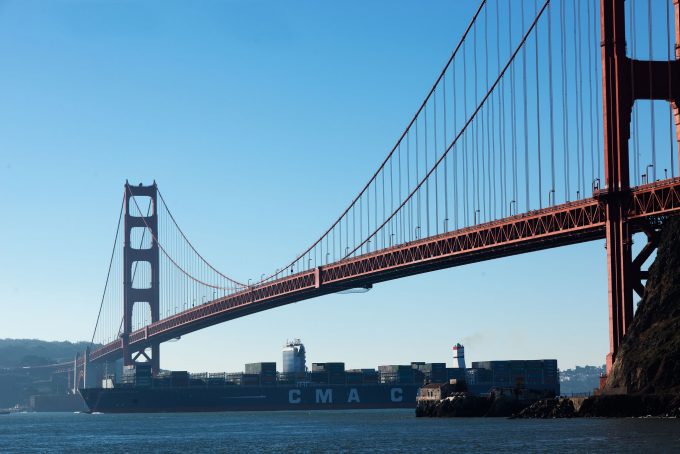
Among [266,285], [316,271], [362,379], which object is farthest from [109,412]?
[316,271]

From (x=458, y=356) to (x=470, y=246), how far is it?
68.7m

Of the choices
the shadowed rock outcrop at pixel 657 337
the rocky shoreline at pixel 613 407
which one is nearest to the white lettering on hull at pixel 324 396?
the rocky shoreline at pixel 613 407

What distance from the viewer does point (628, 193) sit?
67500mm

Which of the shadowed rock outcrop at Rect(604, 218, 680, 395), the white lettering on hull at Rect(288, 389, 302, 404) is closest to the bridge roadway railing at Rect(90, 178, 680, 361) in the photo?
the shadowed rock outcrop at Rect(604, 218, 680, 395)

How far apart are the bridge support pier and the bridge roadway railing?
0.91 metres

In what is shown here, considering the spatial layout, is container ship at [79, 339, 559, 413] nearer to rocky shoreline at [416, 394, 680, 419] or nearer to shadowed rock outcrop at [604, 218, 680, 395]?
rocky shoreline at [416, 394, 680, 419]

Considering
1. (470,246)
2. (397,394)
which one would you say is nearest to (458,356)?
(397,394)

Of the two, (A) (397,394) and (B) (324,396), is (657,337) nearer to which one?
(B) (324,396)

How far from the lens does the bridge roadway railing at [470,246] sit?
221ft

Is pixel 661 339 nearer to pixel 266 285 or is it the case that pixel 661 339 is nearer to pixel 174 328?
pixel 266 285

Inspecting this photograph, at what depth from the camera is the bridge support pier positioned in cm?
6750

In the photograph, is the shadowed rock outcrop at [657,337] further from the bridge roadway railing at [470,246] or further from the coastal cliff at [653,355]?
the bridge roadway railing at [470,246]

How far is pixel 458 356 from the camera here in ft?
474

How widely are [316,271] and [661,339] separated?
3924cm
